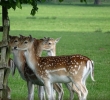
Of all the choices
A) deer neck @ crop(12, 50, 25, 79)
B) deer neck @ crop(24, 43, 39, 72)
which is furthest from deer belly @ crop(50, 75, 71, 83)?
deer neck @ crop(12, 50, 25, 79)

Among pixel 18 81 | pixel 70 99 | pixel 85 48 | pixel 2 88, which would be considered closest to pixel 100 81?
pixel 18 81

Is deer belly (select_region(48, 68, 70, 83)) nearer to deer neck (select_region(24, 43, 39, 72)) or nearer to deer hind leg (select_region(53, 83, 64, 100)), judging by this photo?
deer neck (select_region(24, 43, 39, 72))

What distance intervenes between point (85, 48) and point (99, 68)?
647 centimetres

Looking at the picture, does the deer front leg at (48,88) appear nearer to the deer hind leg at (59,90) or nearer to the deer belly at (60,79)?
the deer belly at (60,79)

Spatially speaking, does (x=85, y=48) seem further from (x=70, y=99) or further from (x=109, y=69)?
(x=70, y=99)

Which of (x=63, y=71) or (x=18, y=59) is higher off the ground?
(x=63, y=71)

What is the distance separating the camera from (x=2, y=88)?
1012 cm

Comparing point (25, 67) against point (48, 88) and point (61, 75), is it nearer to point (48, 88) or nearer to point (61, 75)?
point (48, 88)

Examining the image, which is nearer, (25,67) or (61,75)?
(61,75)

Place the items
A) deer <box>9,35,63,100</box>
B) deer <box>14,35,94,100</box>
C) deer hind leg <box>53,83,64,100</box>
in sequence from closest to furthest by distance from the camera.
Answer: deer <box>14,35,94,100</box> → deer <box>9,35,63,100</box> → deer hind leg <box>53,83,64,100</box>

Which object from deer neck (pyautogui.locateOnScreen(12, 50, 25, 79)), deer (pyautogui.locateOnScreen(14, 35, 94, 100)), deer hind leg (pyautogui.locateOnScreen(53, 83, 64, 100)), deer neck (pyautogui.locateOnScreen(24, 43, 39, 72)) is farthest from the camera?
deer hind leg (pyautogui.locateOnScreen(53, 83, 64, 100))

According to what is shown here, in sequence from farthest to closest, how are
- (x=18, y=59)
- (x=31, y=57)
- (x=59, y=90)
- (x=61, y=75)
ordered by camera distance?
(x=59, y=90)
(x=18, y=59)
(x=31, y=57)
(x=61, y=75)

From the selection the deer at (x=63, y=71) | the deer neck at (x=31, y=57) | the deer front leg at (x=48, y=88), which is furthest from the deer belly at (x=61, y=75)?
the deer neck at (x=31, y=57)

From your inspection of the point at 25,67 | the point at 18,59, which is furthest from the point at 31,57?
the point at 18,59
